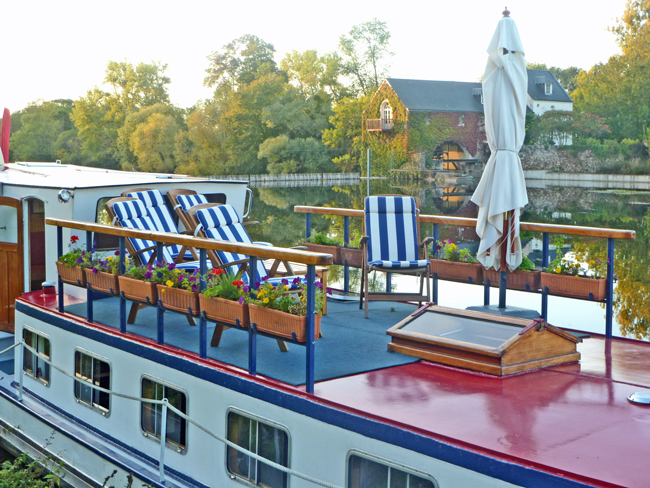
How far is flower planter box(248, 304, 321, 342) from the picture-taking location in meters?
3.71

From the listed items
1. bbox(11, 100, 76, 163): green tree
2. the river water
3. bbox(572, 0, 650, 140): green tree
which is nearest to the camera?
the river water

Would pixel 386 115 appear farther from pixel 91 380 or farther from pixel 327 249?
pixel 91 380

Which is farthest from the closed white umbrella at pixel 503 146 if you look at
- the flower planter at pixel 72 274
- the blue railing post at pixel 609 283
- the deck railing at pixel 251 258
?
the flower planter at pixel 72 274

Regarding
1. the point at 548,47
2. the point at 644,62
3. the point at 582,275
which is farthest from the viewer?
the point at 548,47

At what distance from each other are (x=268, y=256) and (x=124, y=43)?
67.1 meters

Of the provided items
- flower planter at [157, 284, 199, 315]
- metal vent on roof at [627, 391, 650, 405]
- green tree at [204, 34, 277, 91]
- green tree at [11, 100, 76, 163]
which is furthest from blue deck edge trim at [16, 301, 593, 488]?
green tree at [11, 100, 76, 163]

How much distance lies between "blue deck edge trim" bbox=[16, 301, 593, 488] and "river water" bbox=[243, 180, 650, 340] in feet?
14.9

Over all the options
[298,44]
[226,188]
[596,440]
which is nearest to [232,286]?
[596,440]

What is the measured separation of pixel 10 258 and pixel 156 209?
5.21 feet

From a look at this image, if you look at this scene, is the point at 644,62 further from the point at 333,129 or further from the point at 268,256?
the point at 268,256

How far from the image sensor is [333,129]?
54.3m

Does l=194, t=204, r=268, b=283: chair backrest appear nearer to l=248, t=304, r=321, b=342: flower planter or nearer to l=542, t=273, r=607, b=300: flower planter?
l=248, t=304, r=321, b=342: flower planter

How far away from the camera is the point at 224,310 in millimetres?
4168

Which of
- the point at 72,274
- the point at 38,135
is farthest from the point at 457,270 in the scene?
the point at 38,135
